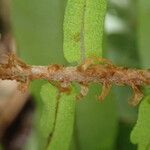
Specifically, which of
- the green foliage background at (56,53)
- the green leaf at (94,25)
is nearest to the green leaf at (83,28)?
the green leaf at (94,25)

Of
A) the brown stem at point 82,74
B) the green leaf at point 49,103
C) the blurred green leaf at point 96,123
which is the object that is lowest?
the blurred green leaf at point 96,123

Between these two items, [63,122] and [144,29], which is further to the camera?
[144,29]

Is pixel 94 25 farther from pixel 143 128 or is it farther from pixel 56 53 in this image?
pixel 56 53

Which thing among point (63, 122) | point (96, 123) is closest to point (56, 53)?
point (96, 123)

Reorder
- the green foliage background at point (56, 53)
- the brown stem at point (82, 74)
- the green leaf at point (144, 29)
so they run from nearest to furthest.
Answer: the brown stem at point (82, 74) → the green leaf at point (144, 29) → the green foliage background at point (56, 53)

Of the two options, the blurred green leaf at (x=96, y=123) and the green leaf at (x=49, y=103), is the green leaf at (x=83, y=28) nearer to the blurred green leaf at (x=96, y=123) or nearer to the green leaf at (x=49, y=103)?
the green leaf at (x=49, y=103)

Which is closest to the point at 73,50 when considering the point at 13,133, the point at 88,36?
the point at 88,36

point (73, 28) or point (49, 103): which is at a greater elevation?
point (73, 28)

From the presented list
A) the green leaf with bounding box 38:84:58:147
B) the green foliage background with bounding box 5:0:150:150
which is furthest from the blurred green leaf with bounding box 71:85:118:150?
the green leaf with bounding box 38:84:58:147
